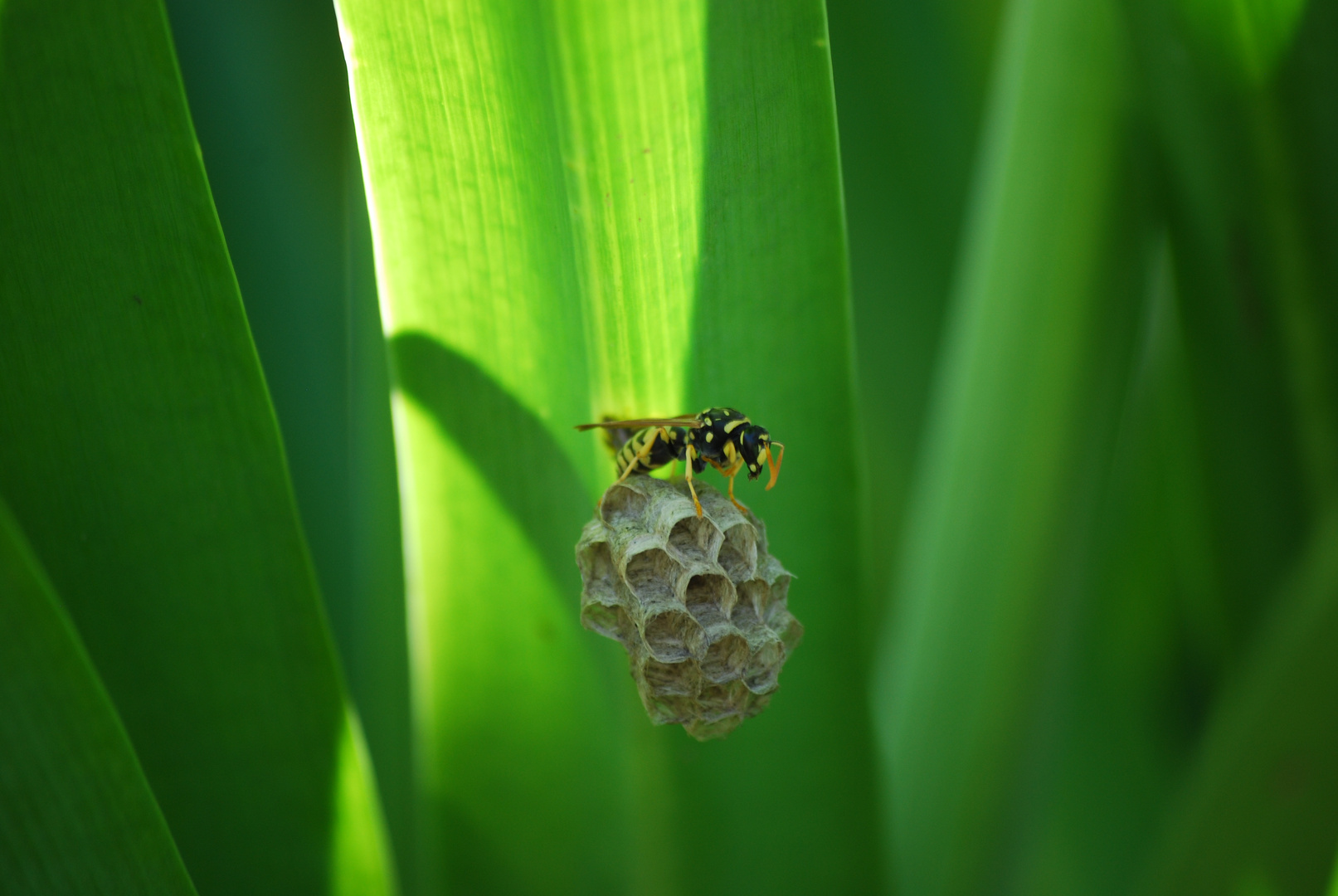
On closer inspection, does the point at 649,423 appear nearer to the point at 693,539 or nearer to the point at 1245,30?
the point at 693,539

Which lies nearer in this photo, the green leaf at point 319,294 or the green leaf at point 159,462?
the green leaf at point 159,462

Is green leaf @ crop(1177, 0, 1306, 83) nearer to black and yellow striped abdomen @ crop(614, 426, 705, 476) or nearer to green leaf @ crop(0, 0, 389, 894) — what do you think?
black and yellow striped abdomen @ crop(614, 426, 705, 476)

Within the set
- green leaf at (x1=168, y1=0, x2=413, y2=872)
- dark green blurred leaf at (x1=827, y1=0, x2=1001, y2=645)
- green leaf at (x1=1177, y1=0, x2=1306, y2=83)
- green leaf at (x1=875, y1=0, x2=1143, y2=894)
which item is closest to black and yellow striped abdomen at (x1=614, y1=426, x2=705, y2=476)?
green leaf at (x1=168, y1=0, x2=413, y2=872)

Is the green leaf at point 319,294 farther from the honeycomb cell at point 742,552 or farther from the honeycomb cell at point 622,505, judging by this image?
the honeycomb cell at point 742,552

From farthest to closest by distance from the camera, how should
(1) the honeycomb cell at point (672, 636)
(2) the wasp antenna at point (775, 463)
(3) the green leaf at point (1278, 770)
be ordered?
(3) the green leaf at point (1278, 770) < (2) the wasp antenna at point (775, 463) < (1) the honeycomb cell at point (672, 636)

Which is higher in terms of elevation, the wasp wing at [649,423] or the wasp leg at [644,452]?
the wasp wing at [649,423]

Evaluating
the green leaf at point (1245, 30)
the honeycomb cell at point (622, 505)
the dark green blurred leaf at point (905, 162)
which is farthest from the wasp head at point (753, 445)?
the dark green blurred leaf at point (905, 162)
